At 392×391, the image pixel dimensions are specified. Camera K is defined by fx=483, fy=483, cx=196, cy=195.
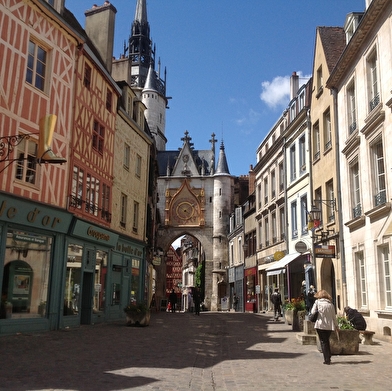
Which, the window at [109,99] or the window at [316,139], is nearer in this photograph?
the window at [109,99]

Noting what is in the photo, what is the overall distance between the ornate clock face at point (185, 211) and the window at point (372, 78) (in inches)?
1416

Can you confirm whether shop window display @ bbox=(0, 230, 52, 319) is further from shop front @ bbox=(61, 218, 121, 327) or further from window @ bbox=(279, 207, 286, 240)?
window @ bbox=(279, 207, 286, 240)

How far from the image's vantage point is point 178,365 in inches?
306

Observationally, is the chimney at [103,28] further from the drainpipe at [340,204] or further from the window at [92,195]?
the drainpipe at [340,204]

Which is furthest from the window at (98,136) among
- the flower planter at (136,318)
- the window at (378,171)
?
the window at (378,171)

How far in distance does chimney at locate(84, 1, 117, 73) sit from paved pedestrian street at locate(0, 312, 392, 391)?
11811 mm

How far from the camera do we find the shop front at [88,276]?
A: 14.6 meters

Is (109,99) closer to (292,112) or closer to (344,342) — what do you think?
(292,112)

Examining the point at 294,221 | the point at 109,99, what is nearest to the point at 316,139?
the point at 294,221

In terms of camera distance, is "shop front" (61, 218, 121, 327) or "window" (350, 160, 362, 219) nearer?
"window" (350, 160, 362, 219)

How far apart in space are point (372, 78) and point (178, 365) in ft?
31.3

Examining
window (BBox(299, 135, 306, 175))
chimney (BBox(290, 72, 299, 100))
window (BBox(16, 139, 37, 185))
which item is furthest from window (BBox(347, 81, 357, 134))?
chimney (BBox(290, 72, 299, 100))

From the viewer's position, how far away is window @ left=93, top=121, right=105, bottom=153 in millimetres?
17042

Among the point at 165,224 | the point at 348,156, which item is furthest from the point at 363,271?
the point at 165,224
